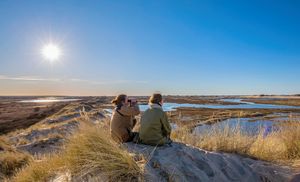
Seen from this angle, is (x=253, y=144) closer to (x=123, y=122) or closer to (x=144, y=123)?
(x=144, y=123)

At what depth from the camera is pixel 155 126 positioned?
5.54 m

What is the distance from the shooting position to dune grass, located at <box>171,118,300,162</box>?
21.7ft

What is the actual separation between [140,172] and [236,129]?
3.99 metres

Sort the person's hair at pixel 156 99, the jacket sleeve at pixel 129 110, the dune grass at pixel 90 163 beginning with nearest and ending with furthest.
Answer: the dune grass at pixel 90 163 < the person's hair at pixel 156 99 < the jacket sleeve at pixel 129 110

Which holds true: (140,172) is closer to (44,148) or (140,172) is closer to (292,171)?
(292,171)

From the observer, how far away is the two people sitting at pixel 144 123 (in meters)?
5.53

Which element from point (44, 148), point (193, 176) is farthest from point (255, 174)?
point (44, 148)

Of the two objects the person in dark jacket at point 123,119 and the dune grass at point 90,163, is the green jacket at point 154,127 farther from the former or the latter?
the dune grass at point 90,163

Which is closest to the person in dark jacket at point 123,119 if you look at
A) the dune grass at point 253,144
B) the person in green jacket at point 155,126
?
the person in green jacket at point 155,126

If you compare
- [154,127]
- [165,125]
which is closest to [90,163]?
[154,127]

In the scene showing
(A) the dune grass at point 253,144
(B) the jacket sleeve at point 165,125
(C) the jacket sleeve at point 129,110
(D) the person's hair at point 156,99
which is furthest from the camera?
(A) the dune grass at point 253,144

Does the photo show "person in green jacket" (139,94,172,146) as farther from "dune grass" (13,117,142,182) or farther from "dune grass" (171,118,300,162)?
"dune grass" (171,118,300,162)

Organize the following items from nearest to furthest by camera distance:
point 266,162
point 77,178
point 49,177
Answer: point 77,178, point 49,177, point 266,162

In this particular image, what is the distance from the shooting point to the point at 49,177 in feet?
15.1
